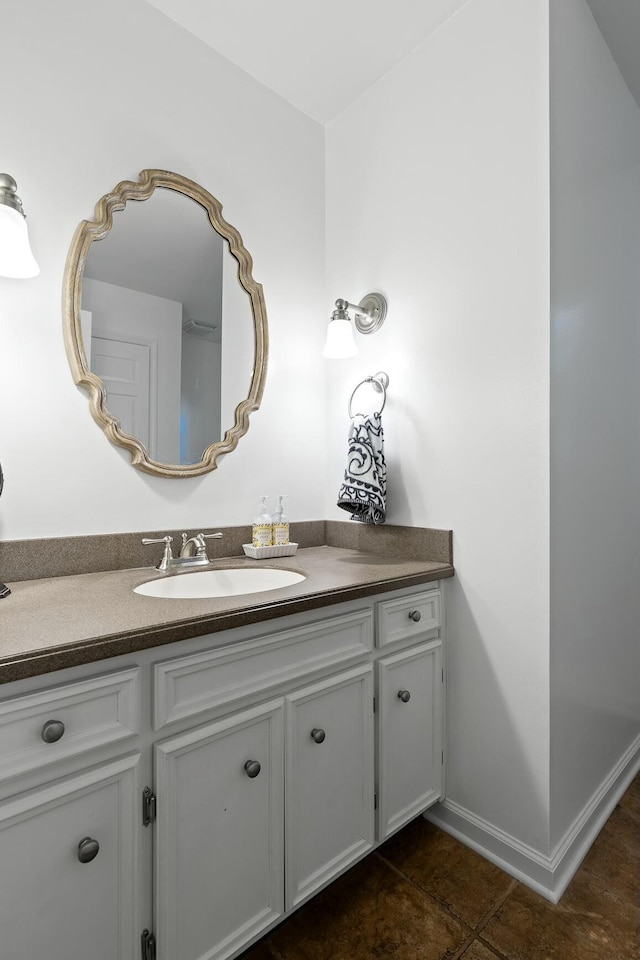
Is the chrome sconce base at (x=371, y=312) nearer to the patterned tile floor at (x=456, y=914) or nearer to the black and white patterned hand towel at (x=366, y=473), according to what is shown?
the black and white patterned hand towel at (x=366, y=473)

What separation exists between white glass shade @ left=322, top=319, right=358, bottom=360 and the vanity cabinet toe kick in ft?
2.90

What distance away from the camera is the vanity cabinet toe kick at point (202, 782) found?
0.82 metres

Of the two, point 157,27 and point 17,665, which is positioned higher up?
point 157,27

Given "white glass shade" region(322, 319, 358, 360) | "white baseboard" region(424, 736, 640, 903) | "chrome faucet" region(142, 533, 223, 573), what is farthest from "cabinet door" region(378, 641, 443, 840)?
"white glass shade" region(322, 319, 358, 360)

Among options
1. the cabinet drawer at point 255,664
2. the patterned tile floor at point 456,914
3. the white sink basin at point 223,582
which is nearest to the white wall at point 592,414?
the patterned tile floor at point 456,914

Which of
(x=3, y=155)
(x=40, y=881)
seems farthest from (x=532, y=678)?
(x=3, y=155)

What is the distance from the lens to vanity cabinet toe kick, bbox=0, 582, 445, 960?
32.2 inches

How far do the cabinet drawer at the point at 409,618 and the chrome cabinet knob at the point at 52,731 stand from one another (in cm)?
82

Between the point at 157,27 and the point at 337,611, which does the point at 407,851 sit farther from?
the point at 157,27

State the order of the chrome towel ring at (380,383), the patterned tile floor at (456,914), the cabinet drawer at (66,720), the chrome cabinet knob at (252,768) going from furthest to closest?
1. the chrome towel ring at (380,383)
2. the patterned tile floor at (456,914)
3. the chrome cabinet knob at (252,768)
4. the cabinet drawer at (66,720)

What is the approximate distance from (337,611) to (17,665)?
72 centimetres

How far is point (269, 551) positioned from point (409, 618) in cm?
53

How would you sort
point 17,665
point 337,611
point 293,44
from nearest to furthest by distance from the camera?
point 17,665
point 337,611
point 293,44

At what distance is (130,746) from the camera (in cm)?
91
